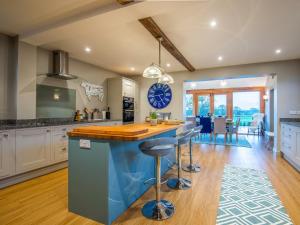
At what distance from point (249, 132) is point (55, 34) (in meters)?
9.15

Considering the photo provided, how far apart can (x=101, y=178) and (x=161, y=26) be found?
2.48 meters

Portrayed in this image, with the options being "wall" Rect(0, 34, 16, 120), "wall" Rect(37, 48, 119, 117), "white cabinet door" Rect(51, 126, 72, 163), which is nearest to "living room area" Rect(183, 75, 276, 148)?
"wall" Rect(37, 48, 119, 117)

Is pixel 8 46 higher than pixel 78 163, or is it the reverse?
pixel 8 46

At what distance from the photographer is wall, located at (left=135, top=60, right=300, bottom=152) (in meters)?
4.48

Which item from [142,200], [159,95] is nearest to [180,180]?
[142,200]

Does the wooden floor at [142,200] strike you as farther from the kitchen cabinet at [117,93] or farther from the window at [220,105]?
the window at [220,105]

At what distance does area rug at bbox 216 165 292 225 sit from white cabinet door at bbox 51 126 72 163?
9.94ft

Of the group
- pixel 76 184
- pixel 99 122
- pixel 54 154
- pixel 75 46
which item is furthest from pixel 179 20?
pixel 54 154

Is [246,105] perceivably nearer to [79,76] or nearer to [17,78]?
[79,76]

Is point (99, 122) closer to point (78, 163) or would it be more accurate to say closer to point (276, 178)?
point (78, 163)

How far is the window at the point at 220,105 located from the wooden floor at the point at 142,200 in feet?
20.0

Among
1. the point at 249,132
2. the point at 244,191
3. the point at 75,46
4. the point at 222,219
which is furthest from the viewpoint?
the point at 249,132

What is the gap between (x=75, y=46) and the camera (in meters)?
3.66

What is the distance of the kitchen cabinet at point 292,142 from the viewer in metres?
3.26
